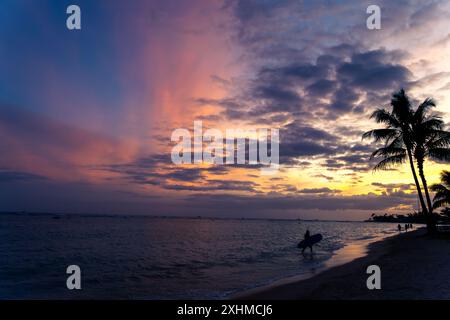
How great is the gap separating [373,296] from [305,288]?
3587 mm

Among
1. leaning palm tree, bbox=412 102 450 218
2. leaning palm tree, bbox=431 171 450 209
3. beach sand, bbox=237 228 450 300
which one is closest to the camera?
beach sand, bbox=237 228 450 300

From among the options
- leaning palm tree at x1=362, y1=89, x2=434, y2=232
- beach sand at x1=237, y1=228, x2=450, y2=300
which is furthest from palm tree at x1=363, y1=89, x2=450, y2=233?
beach sand at x1=237, y1=228, x2=450, y2=300

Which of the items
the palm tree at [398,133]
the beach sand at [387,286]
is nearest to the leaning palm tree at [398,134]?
the palm tree at [398,133]

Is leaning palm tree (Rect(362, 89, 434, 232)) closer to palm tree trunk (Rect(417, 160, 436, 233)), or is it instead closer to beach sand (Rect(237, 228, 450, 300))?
palm tree trunk (Rect(417, 160, 436, 233))

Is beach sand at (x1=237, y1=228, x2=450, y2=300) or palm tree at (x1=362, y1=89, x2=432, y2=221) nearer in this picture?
beach sand at (x1=237, y1=228, x2=450, y2=300)

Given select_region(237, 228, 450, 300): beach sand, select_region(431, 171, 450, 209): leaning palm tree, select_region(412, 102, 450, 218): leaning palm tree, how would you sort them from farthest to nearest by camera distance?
select_region(431, 171, 450, 209): leaning palm tree
select_region(412, 102, 450, 218): leaning palm tree
select_region(237, 228, 450, 300): beach sand

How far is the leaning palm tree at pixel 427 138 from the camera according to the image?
2870cm

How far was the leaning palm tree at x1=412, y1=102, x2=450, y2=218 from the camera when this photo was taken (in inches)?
1130

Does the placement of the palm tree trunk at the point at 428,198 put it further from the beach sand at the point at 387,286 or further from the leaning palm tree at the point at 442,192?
the beach sand at the point at 387,286
